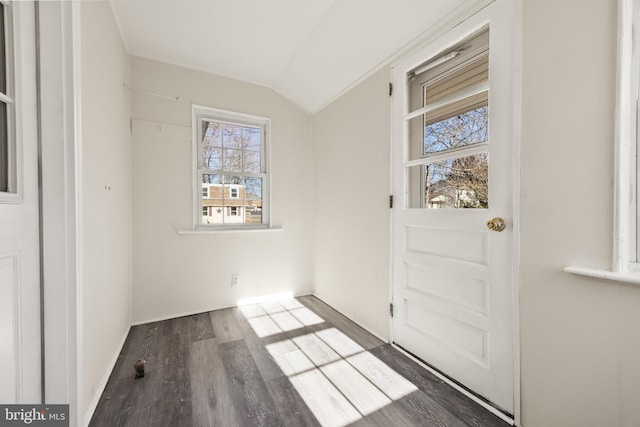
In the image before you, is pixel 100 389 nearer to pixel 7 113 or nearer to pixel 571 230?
pixel 7 113

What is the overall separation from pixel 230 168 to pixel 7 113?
197 centimetres

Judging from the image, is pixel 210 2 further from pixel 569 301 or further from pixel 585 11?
pixel 569 301

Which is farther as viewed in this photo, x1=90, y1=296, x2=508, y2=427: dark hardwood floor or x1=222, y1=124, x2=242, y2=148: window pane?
x1=222, y1=124, x2=242, y2=148: window pane

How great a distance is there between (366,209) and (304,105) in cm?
168

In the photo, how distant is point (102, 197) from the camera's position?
5.22ft

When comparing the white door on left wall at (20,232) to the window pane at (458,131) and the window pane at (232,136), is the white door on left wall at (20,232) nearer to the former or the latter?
the window pane at (232,136)

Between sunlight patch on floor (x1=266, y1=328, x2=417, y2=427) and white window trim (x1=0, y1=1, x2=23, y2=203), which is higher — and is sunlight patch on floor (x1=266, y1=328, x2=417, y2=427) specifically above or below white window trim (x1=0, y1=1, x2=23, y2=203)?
below

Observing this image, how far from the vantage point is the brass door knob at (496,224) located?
4.48 feet

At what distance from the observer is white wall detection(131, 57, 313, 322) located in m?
2.47

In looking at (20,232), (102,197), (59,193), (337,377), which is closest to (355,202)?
(337,377)

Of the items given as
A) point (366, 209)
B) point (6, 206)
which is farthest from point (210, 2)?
point (366, 209)

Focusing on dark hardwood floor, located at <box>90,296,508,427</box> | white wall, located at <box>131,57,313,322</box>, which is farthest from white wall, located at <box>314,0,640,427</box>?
white wall, located at <box>131,57,313,322</box>

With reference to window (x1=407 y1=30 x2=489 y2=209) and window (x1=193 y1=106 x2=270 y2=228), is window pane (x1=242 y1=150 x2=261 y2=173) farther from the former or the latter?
window (x1=407 y1=30 x2=489 y2=209)

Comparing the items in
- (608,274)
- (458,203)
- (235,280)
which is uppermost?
(458,203)
